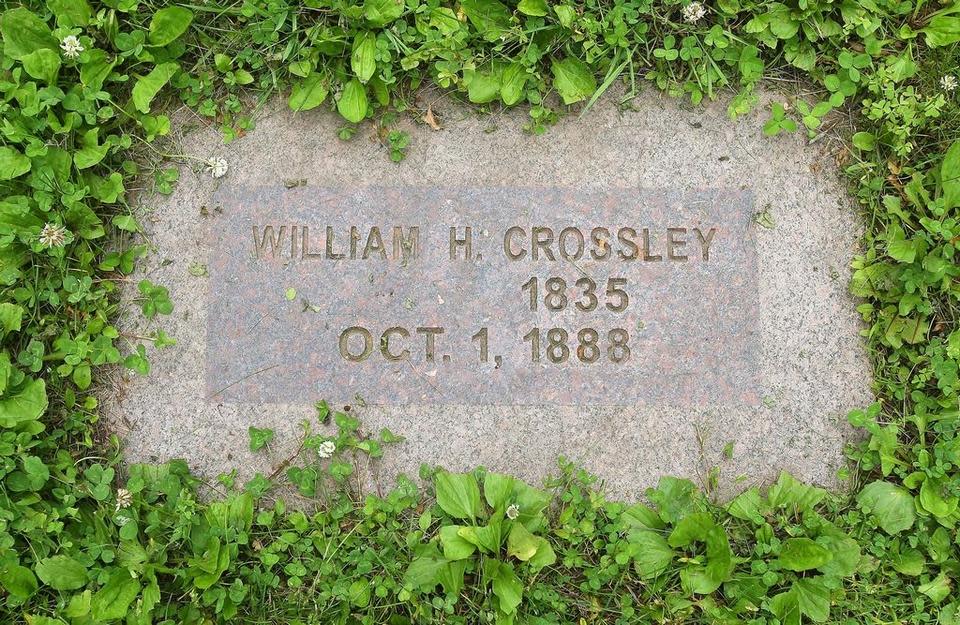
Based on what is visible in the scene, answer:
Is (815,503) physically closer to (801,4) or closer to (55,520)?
(801,4)

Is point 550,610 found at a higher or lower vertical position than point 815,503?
lower

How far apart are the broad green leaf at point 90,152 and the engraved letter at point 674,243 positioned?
6.60ft

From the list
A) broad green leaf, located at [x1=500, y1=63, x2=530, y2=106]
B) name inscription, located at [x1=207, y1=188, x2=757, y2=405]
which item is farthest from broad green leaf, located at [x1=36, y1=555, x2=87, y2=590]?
broad green leaf, located at [x1=500, y1=63, x2=530, y2=106]

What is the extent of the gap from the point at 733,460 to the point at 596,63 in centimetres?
149

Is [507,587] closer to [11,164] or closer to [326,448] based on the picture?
[326,448]

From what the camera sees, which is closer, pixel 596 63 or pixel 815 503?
pixel 815 503

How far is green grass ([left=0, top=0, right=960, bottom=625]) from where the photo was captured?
2.25m

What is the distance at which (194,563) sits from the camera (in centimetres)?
224

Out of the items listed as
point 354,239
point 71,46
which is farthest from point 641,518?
point 71,46

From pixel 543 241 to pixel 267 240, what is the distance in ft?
3.24

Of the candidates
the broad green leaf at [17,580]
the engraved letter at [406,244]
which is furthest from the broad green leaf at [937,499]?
the broad green leaf at [17,580]

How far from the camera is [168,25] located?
2402mm

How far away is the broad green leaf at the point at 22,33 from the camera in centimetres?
233

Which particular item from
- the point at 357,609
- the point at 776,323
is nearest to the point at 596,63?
the point at 776,323
